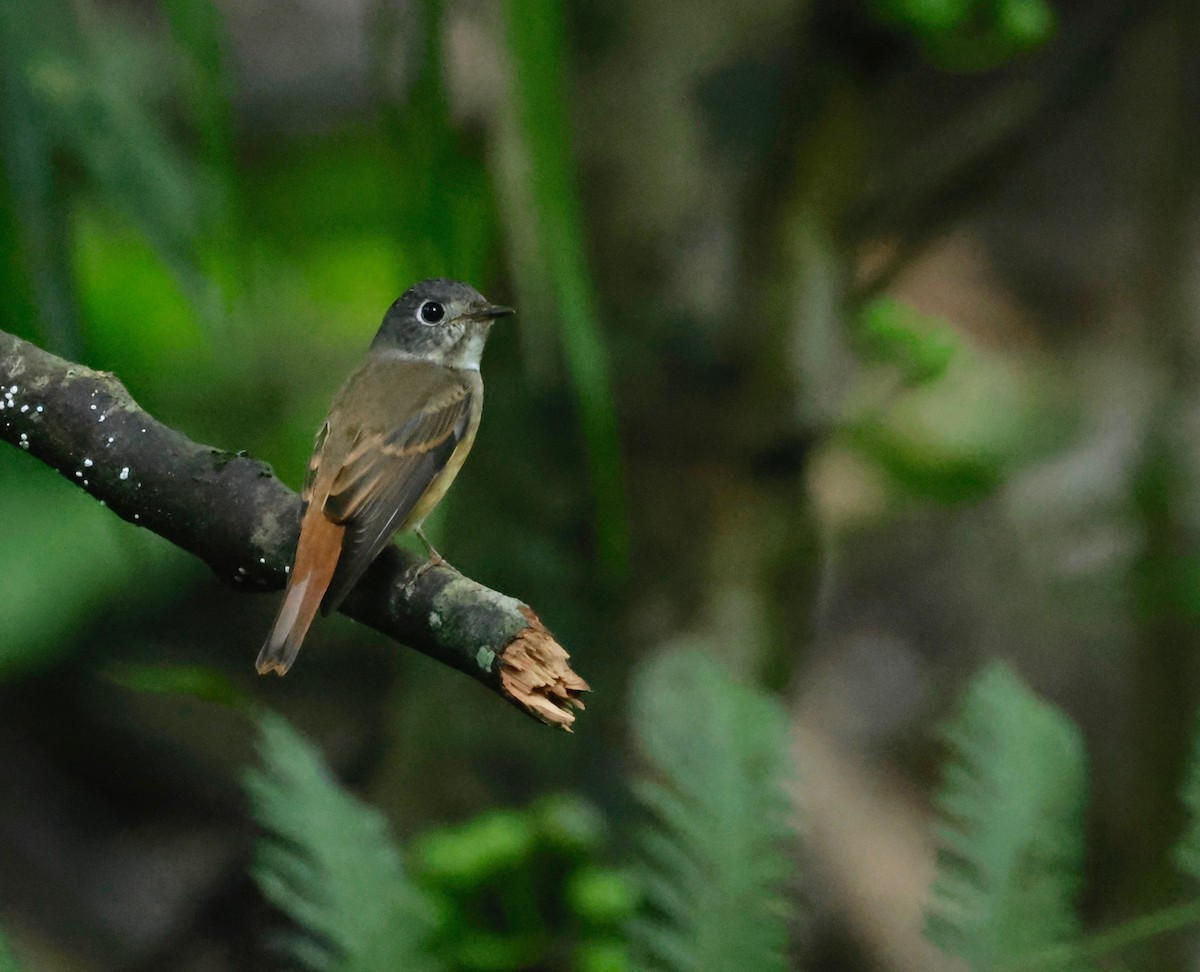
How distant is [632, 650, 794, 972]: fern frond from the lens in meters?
1.96

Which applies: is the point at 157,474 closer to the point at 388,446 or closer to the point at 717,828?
the point at 388,446

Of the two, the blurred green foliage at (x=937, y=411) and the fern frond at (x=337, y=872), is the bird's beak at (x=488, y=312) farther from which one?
the blurred green foliage at (x=937, y=411)

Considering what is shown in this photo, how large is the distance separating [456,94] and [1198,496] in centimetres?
267

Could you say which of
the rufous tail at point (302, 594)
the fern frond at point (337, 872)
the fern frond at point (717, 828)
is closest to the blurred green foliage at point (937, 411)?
the fern frond at point (717, 828)

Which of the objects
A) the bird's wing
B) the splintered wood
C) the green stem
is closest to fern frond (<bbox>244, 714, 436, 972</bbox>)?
the bird's wing

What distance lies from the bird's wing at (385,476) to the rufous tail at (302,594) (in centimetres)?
2

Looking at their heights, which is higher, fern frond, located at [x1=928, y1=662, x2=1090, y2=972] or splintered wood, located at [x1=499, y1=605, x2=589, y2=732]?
fern frond, located at [x1=928, y1=662, x2=1090, y2=972]

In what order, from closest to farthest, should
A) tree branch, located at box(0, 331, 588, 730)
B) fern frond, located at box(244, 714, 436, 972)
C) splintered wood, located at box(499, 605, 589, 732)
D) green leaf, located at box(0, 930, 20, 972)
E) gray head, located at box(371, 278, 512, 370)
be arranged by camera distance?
splintered wood, located at box(499, 605, 589, 732) < tree branch, located at box(0, 331, 588, 730) < green leaf, located at box(0, 930, 20, 972) < fern frond, located at box(244, 714, 436, 972) < gray head, located at box(371, 278, 512, 370)

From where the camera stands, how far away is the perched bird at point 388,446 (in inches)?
53.9

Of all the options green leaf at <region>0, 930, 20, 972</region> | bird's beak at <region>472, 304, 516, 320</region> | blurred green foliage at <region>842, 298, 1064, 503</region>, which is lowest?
green leaf at <region>0, 930, 20, 972</region>

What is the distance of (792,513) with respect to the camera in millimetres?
3010

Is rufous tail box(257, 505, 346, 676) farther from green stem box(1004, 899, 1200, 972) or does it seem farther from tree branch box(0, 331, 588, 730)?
green stem box(1004, 899, 1200, 972)

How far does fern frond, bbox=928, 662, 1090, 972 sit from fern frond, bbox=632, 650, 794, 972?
26 cm

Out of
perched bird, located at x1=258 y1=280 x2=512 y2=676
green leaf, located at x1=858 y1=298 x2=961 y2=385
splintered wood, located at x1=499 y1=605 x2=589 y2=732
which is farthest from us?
green leaf, located at x1=858 y1=298 x2=961 y2=385
